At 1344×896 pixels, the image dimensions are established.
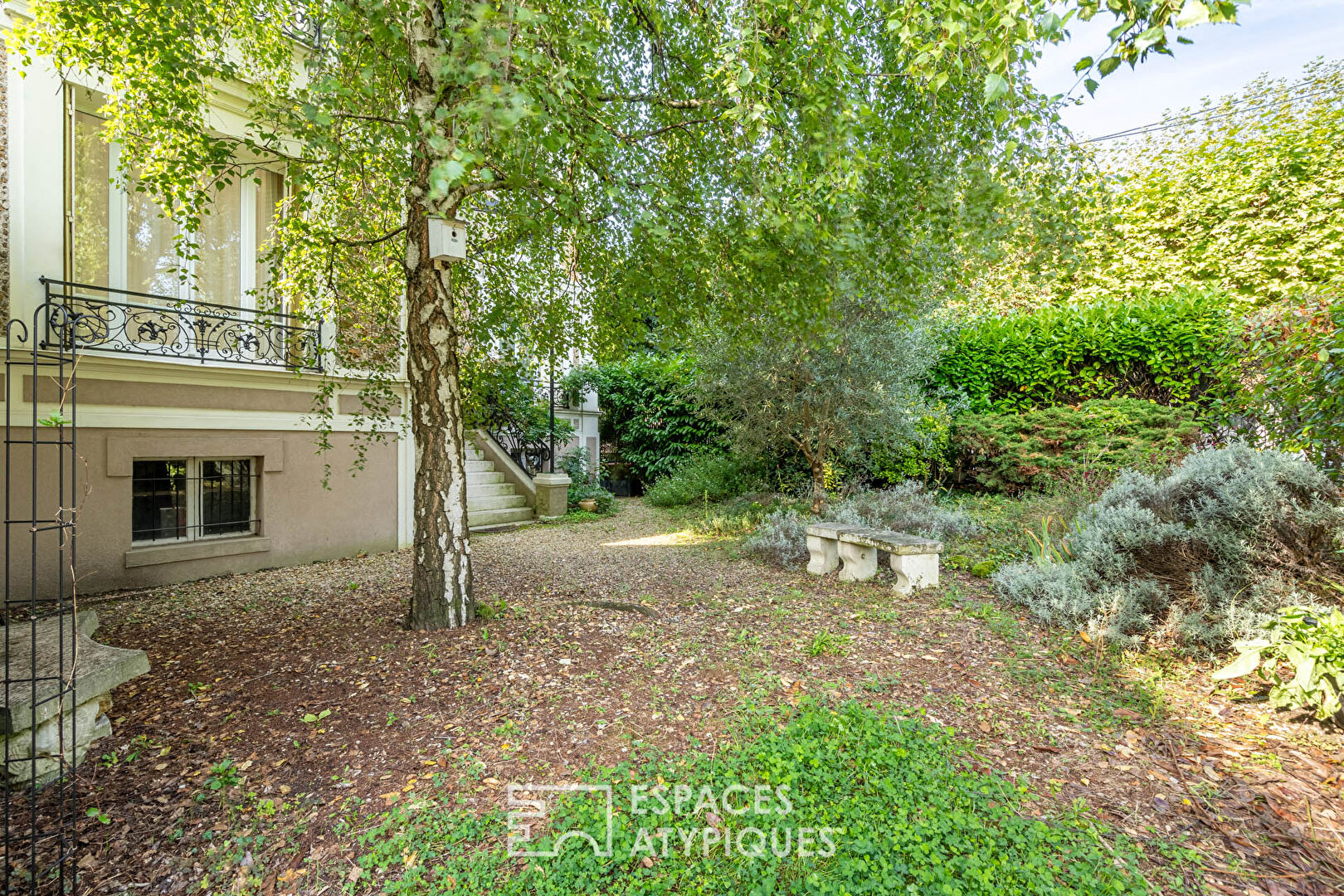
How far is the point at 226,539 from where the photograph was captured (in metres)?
5.45

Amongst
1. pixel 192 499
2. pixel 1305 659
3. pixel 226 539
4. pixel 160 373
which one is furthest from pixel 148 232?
pixel 1305 659

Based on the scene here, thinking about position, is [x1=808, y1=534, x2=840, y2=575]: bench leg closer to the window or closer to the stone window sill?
the stone window sill

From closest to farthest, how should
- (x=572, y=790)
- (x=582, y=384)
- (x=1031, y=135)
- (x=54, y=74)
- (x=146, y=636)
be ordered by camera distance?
A: (x=572, y=790)
(x=1031, y=135)
(x=146, y=636)
(x=54, y=74)
(x=582, y=384)

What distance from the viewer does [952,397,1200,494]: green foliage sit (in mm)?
6793

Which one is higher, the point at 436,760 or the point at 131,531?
the point at 131,531

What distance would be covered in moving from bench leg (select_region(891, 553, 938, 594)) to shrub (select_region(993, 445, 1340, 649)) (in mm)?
481

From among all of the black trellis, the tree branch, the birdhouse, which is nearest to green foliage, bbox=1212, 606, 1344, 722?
the tree branch

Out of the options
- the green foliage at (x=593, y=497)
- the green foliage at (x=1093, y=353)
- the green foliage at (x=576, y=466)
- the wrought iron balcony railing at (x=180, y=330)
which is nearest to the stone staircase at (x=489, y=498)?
the green foliage at (x=593, y=497)

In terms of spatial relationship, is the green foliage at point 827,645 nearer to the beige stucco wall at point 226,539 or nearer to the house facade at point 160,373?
the house facade at point 160,373

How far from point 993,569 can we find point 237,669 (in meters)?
5.22

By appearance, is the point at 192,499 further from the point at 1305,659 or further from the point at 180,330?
the point at 1305,659

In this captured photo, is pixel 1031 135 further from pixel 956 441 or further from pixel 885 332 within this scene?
pixel 956 441

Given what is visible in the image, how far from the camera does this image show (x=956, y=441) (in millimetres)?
8156

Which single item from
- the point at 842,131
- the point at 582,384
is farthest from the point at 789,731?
the point at 582,384
